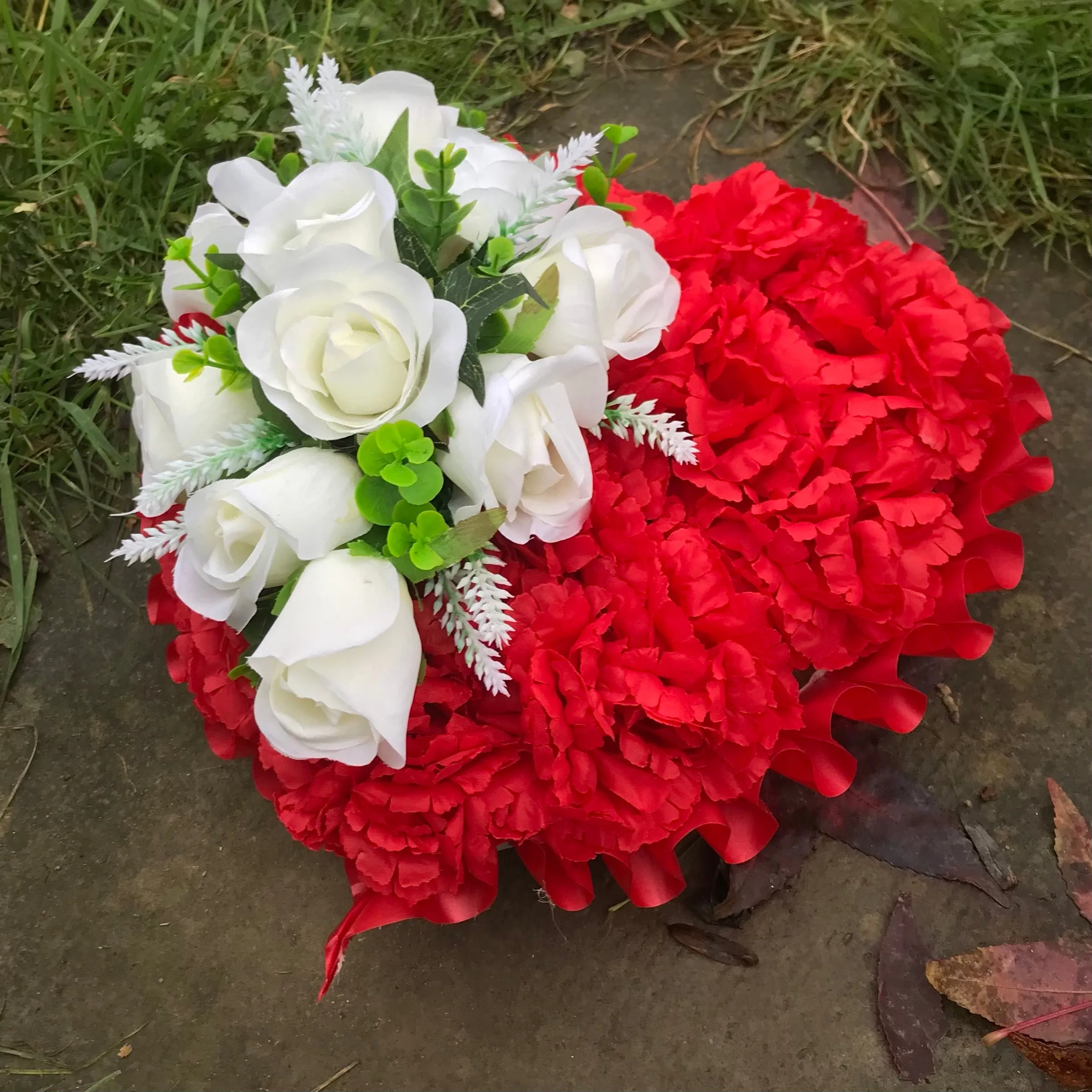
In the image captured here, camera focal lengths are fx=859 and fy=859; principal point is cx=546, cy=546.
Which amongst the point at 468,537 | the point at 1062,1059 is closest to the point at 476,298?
the point at 468,537

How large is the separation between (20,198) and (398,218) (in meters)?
0.68

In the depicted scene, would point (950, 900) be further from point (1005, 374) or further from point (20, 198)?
point (20, 198)

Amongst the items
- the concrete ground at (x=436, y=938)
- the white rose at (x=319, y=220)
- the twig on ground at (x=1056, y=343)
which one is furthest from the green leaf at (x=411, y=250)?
the twig on ground at (x=1056, y=343)

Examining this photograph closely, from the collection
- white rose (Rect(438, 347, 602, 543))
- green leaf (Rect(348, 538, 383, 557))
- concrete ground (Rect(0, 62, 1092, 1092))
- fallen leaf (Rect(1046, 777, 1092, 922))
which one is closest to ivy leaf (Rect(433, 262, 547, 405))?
white rose (Rect(438, 347, 602, 543))

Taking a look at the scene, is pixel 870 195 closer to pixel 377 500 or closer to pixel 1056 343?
pixel 1056 343

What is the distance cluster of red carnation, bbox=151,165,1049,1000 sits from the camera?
0.58 metres

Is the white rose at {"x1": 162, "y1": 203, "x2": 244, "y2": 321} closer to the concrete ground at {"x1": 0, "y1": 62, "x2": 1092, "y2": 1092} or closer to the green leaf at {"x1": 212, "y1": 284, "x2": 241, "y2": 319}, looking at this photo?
the green leaf at {"x1": 212, "y1": 284, "x2": 241, "y2": 319}

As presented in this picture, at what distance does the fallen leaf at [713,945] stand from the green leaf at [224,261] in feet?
2.24

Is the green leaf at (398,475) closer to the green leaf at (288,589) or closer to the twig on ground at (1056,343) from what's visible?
the green leaf at (288,589)

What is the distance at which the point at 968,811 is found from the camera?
0.84m

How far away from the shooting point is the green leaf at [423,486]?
0.50 metres

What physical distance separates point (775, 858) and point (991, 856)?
0.70 feet

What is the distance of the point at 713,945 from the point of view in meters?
0.81

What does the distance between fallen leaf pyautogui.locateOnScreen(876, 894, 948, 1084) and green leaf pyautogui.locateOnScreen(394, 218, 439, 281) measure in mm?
715
